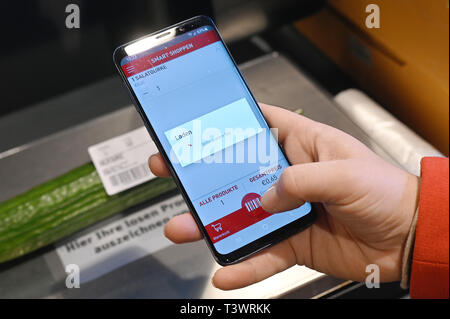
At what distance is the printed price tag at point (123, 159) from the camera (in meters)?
0.81

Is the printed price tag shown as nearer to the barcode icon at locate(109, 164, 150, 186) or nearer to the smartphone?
the barcode icon at locate(109, 164, 150, 186)

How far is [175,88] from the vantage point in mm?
670

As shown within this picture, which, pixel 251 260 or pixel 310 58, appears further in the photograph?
pixel 310 58

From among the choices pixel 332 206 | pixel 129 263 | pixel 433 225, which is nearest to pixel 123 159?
pixel 129 263

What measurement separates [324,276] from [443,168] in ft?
0.83

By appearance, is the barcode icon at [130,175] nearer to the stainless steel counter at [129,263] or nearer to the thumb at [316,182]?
the stainless steel counter at [129,263]

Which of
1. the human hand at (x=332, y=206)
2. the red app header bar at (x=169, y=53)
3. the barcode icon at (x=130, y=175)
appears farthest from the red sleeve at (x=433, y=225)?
the barcode icon at (x=130, y=175)

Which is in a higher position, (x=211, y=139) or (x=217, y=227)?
(x=211, y=139)

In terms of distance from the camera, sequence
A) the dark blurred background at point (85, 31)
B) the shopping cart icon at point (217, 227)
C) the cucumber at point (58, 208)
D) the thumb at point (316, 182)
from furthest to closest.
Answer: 1. the dark blurred background at point (85, 31)
2. the cucumber at point (58, 208)
3. the shopping cart icon at point (217, 227)
4. the thumb at point (316, 182)

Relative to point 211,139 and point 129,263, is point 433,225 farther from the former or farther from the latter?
point 129,263

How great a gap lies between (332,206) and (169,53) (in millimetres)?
284

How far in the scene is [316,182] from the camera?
0.55 metres
